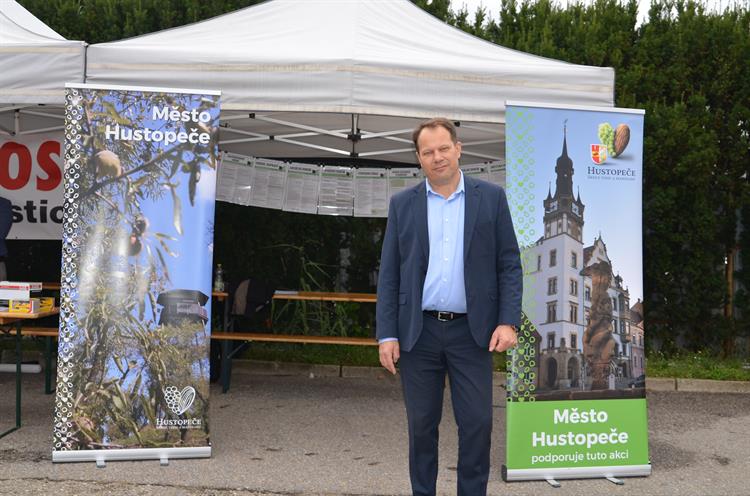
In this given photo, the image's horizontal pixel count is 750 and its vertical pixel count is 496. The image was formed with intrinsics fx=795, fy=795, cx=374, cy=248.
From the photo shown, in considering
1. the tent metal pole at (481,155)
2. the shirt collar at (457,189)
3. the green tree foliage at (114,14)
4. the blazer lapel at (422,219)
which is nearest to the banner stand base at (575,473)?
the blazer lapel at (422,219)

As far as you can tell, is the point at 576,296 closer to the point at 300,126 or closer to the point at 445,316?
the point at 445,316

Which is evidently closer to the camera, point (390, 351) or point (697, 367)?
point (390, 351)

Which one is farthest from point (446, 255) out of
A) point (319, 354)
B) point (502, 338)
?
point (319, 354)

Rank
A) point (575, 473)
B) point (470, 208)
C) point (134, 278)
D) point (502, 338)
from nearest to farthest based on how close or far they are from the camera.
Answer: point (502, 338)
point (470, 208)
point (575, 473)
point (134, 278)

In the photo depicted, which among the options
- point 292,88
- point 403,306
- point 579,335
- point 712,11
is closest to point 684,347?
point 712,11

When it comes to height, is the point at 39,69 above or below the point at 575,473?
above

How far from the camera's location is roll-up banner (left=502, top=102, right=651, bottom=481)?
4.78m

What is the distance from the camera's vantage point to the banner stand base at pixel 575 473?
4.70 metres

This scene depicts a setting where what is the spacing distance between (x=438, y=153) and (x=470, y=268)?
1.67 ft

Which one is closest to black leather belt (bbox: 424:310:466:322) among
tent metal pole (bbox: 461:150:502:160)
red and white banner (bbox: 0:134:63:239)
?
tent metal pole (bbox: 461:150:502:160)

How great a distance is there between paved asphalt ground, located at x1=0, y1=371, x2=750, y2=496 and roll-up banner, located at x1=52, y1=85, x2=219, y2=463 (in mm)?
255

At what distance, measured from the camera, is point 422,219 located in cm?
348

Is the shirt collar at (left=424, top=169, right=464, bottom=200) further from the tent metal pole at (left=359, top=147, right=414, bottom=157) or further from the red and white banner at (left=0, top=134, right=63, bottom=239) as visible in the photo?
the red and white banner at (left=0, top=134, right=63, bottom=239)

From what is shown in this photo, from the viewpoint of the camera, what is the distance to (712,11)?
30.3ft
